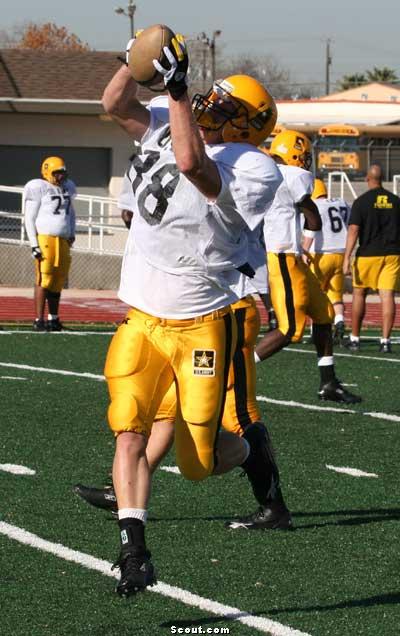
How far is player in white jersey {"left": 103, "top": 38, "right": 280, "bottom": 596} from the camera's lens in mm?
4945

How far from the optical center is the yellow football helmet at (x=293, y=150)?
1006cm

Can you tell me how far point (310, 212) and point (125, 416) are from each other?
5.43 meters

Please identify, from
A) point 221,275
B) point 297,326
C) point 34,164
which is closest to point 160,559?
point 221,275

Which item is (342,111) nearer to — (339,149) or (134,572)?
(339,149)

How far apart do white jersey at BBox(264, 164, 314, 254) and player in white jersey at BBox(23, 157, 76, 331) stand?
20.8 ft

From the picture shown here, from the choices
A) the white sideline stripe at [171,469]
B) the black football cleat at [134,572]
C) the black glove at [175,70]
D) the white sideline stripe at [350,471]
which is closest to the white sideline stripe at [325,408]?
the white sideline stripe at [350,471]

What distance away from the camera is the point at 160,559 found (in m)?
5.66

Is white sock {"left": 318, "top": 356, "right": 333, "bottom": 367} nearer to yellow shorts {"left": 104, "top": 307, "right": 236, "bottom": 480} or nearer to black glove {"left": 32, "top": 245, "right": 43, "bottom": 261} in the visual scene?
yellow shorts {"left": 104, "top": 307, "right": 236, "bottom": 480}

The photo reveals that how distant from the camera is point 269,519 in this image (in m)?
6.20

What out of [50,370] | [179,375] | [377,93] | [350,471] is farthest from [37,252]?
[377,93]

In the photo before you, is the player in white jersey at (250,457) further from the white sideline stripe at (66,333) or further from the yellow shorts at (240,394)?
the white sideline stripe at (66,333)

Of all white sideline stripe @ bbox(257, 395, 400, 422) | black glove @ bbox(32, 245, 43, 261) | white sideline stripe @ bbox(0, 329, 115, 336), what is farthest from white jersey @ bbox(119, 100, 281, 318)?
black glove @ bbox(32, 245, 43, 261)

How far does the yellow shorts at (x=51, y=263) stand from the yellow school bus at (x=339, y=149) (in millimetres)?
32447

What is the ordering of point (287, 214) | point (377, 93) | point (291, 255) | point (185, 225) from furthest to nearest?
1. point (377, 93)
2. point (287, 214)
3. point (291, 255)
4. point (185, 225)
